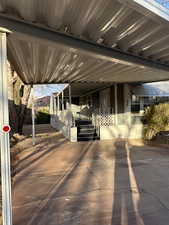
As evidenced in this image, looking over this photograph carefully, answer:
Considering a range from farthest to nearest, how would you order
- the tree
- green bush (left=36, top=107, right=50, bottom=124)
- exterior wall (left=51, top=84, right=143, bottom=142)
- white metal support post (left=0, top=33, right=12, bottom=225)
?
green bush (left=36, top=107, right=50, bottom=124), exterior wall (left=51, top=84, right=143, bottom=142), the tree, white metal support post (left=0, top=33, right=12, bottom=225)

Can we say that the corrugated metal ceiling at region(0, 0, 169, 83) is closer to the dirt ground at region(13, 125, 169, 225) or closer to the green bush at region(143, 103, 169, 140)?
the dirt ground at region(13, 125, 169, 225)

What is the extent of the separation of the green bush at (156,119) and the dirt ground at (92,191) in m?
2.59

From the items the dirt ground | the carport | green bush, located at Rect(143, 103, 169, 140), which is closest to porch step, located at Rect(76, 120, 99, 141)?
green bush, located at Rect(143, 103, 169, 140)

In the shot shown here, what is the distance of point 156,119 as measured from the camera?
30.7ft

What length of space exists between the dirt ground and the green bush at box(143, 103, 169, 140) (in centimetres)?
259

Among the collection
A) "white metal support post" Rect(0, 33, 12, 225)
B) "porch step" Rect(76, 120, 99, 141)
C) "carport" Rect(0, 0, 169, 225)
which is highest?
"carport" Rect(0, 0, 169, 225)

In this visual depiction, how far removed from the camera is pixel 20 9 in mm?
2598

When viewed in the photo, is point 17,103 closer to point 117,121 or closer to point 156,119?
point 117,121

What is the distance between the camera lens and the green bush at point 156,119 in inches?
360

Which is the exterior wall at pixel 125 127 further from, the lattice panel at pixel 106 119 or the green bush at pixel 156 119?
the green bush at pixel 156 119

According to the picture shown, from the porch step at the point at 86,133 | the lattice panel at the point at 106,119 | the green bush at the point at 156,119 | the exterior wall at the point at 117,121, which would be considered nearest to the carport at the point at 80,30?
the green bush at the point at 156,119

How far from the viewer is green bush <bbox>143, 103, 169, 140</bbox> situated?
914cm

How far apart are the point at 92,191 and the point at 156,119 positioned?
246 inches

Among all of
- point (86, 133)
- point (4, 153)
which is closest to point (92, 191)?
point (4, 153)
